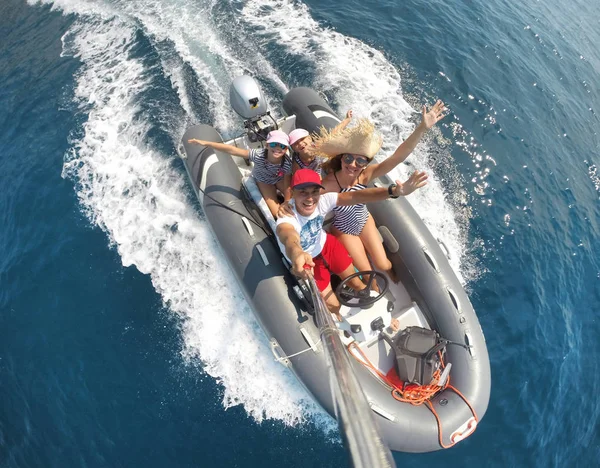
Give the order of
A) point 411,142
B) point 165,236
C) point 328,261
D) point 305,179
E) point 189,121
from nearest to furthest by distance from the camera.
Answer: point 305,179 < point 411,142 < point 328,261 < point 165,236 < point 189,121

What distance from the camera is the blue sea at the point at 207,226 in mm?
5016

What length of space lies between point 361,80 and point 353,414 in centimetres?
794

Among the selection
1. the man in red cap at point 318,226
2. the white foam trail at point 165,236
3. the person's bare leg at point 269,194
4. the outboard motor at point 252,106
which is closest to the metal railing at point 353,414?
the man in red cap at point 318,226

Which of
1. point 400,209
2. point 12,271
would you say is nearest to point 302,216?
point 400,209

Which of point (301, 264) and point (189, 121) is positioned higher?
point (301, 264)

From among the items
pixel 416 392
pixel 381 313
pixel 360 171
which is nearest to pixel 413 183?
pixel 360 171

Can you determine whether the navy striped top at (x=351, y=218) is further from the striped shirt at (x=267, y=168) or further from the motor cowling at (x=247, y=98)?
the motor cowling at (x=247, y=98)

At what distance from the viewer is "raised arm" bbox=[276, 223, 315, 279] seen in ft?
11.3

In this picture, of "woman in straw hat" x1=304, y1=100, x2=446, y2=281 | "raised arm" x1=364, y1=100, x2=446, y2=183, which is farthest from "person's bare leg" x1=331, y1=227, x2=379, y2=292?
"raised arm" x1=364, y1=100, x2=446, y2=183

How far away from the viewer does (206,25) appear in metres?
8.87

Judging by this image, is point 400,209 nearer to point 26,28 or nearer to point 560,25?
point 26,28

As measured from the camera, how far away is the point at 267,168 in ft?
16.9

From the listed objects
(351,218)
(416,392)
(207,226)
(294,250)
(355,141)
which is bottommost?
(207,226)

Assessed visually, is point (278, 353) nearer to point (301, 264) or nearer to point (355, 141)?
point (301, 264)
